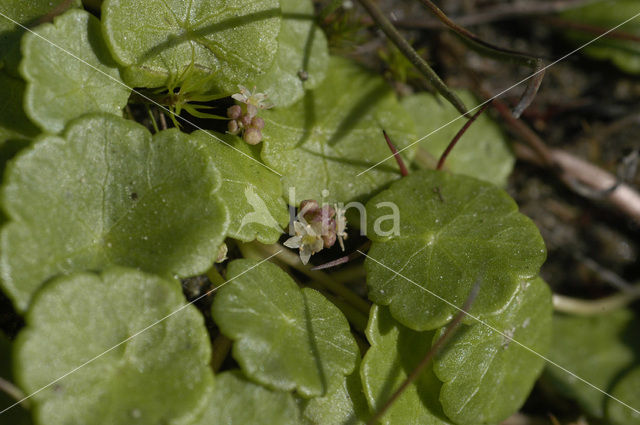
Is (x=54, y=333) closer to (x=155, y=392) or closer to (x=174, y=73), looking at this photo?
(x=155, y=392)

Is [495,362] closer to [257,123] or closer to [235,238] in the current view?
[235,238]

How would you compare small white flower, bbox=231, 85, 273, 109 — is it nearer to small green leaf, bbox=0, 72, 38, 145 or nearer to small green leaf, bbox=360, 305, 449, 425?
small green leaf, bbox=0, 72, 38, 145

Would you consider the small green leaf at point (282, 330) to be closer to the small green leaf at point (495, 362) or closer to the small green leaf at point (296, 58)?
the small green leaf at point (495, 362)

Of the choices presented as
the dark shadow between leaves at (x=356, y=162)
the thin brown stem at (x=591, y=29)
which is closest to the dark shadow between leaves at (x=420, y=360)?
the dark shadow between leaves at (x=356, y=162)

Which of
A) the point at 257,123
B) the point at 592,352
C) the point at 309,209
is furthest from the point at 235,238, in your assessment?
the point at 592,352

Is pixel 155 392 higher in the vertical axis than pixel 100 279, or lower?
lower

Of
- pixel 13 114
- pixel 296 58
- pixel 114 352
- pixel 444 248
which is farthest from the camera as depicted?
pixel 296 58

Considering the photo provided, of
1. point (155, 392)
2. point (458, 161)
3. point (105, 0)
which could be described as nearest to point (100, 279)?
point (155, 392)
